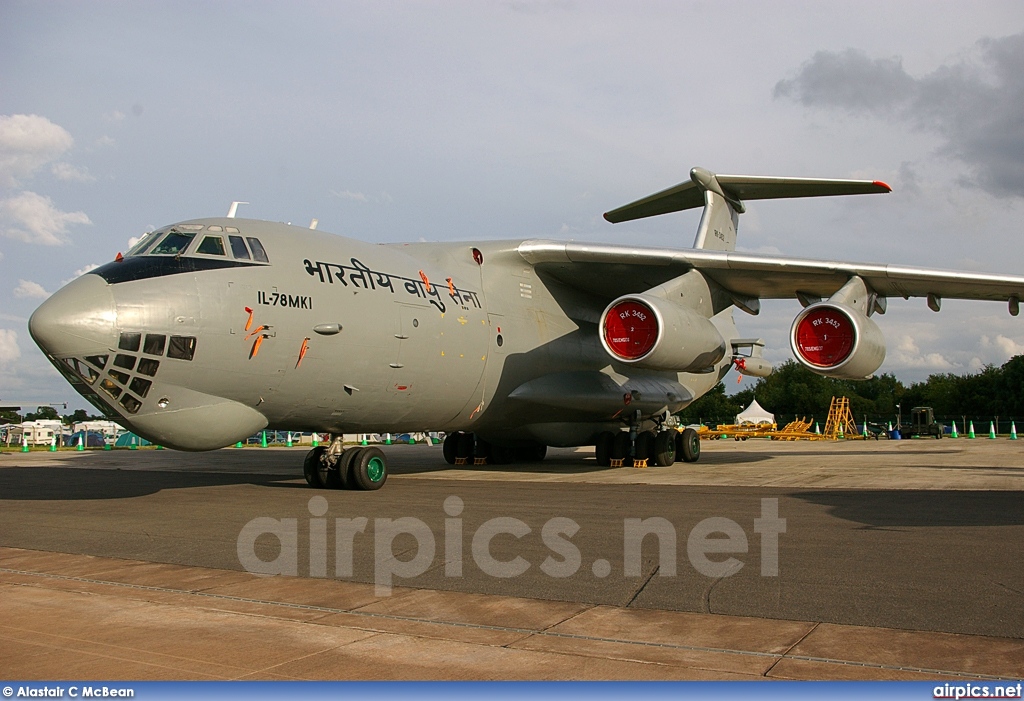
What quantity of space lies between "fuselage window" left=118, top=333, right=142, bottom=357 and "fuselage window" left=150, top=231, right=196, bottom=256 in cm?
115

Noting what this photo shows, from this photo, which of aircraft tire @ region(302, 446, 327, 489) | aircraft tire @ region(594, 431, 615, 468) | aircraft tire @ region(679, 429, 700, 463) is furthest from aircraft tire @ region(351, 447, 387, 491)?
aircraft tire @ region(679, 429, 700, 463)

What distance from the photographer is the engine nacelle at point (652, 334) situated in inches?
471

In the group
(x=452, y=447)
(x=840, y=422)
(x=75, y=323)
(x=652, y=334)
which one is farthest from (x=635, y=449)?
(x=840, y=422)

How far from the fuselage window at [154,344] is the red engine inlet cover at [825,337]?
829cm

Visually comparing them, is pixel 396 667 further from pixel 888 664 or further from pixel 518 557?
pixel 518 557

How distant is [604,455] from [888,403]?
65.2 m

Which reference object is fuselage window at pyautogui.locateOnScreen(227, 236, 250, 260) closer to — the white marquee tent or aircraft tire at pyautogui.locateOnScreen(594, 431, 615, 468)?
aircraft tire at pyautogui.locateOnScreen(594, 431, 615, 468)

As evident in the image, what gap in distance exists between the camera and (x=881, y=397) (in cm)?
7581

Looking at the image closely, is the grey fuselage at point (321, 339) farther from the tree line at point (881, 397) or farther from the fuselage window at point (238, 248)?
the tree line at point (881, 397)

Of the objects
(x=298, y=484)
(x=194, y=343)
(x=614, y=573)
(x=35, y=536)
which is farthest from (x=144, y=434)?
(x=614, y=573)

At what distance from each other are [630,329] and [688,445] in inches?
209

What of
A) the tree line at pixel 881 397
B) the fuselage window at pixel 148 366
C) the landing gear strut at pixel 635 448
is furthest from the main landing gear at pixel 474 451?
the tree line at pixel 881 397

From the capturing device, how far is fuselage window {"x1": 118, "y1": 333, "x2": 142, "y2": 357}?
26.2 feet

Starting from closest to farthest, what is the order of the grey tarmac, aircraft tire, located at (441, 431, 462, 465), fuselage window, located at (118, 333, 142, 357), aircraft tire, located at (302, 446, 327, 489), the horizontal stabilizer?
1. the grey tarmac
2. fuselage window, located at (118, 333, 142, 357)
3. aircraft tire, located at (302, 446, 327, 489)
4. the horizontal stabilizer
5. aircraft tire, located at (441, 431, 462, 465)
